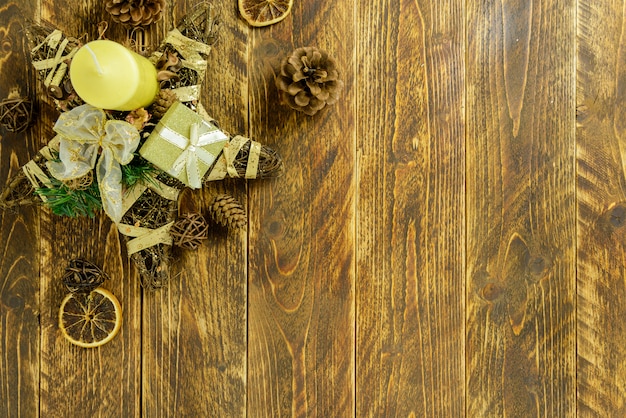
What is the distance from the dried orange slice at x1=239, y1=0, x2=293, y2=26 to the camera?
2.73ft

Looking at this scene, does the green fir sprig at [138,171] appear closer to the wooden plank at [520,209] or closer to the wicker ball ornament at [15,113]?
the wicker ball ornament at [15,113]

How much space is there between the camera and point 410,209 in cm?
86

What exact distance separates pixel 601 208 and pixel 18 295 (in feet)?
3.25

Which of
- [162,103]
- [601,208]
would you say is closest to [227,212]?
[162,103]

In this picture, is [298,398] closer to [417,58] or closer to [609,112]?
[417,58]

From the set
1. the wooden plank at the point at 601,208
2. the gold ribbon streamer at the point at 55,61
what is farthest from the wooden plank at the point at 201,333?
the wooden plank at the point at 601,208

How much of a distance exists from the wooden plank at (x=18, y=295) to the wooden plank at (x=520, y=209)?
0.73 m

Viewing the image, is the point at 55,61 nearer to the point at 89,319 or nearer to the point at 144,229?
the point at 144,229

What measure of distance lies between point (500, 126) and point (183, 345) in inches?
25.4

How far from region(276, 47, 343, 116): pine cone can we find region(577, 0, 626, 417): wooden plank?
0.42 metres

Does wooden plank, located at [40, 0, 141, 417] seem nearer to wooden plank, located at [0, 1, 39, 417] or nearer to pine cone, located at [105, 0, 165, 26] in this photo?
wooden plank, located at [0, 1, 39, 417]

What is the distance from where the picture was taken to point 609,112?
0.85m

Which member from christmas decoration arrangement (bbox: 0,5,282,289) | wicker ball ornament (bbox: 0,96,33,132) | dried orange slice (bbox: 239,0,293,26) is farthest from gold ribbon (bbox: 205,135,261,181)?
wicker ball ornament (bbox: 0,96,33,132)

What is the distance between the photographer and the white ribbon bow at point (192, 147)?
0.74 meters
